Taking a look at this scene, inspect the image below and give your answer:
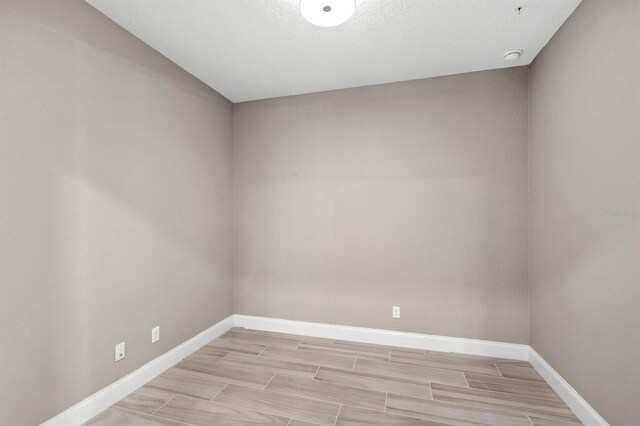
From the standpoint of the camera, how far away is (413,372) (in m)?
2.39

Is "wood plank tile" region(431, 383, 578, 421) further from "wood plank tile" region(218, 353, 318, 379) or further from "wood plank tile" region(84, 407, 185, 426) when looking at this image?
"wood plank tile" region(84, 407, 185, 426)

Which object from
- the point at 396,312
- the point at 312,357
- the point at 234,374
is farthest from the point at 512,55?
the point at 234,374

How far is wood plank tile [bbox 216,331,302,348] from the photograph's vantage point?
295cm

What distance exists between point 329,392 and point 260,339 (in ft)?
3.76

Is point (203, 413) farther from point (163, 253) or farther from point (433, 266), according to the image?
point (433, 266)

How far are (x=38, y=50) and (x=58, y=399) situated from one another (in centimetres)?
196

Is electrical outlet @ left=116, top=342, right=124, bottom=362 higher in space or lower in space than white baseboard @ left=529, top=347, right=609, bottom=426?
higher

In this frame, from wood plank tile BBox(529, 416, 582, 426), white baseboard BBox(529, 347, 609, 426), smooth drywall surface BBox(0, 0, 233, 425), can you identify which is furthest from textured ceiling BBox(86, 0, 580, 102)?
wood plank tile BBox(529, 416, 582, 426)

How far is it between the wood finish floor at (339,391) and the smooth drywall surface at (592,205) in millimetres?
406

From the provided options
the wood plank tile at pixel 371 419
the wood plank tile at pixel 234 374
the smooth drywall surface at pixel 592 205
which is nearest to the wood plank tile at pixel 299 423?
the wood plank tile at pixel 371 419

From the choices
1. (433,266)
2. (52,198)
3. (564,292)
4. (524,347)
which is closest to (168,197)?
(52,198)

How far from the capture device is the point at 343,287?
306 cm

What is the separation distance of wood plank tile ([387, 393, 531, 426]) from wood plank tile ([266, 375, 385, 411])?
109mm

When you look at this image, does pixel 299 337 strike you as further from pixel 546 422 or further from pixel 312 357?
pixel 546 422
